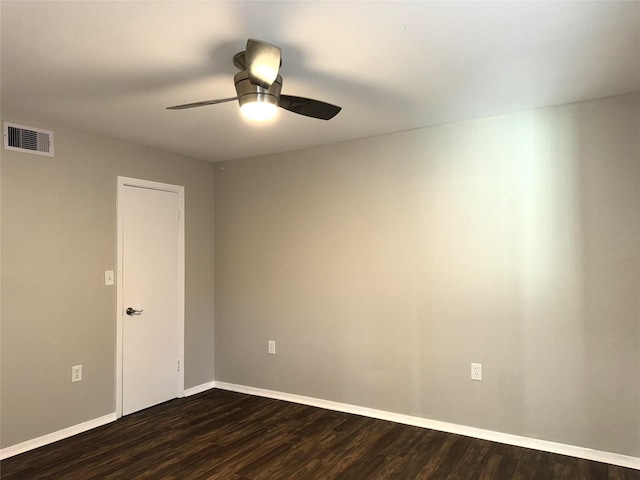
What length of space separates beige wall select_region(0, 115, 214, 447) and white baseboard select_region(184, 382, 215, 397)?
0.81 m

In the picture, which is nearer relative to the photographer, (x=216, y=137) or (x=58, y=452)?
(x=58, y=452)

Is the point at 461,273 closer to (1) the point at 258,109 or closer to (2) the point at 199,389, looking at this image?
(1) the point at 258,109

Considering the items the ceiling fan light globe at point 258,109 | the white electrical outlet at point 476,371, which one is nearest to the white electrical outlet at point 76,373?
the ceiling fan light globe at point 258,109

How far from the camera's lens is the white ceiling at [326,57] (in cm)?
185

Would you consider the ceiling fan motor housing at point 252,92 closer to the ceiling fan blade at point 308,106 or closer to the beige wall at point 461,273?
the ceiling fan blade at point 308,106

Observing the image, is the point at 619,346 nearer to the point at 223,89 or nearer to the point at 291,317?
the point at 291,317

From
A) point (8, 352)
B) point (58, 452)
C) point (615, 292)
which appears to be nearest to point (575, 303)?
point (615, 292)

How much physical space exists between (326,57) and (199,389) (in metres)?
3.62

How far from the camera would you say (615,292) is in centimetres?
287

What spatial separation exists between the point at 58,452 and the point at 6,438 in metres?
0.35

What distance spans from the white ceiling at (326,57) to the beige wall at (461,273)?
404 mm

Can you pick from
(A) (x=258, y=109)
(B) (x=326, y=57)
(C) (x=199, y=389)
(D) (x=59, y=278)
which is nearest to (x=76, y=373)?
(D) (x=59, y=278)

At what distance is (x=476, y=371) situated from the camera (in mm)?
3312

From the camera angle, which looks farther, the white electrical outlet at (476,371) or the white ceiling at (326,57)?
the white electrical outlet at (476,371)
